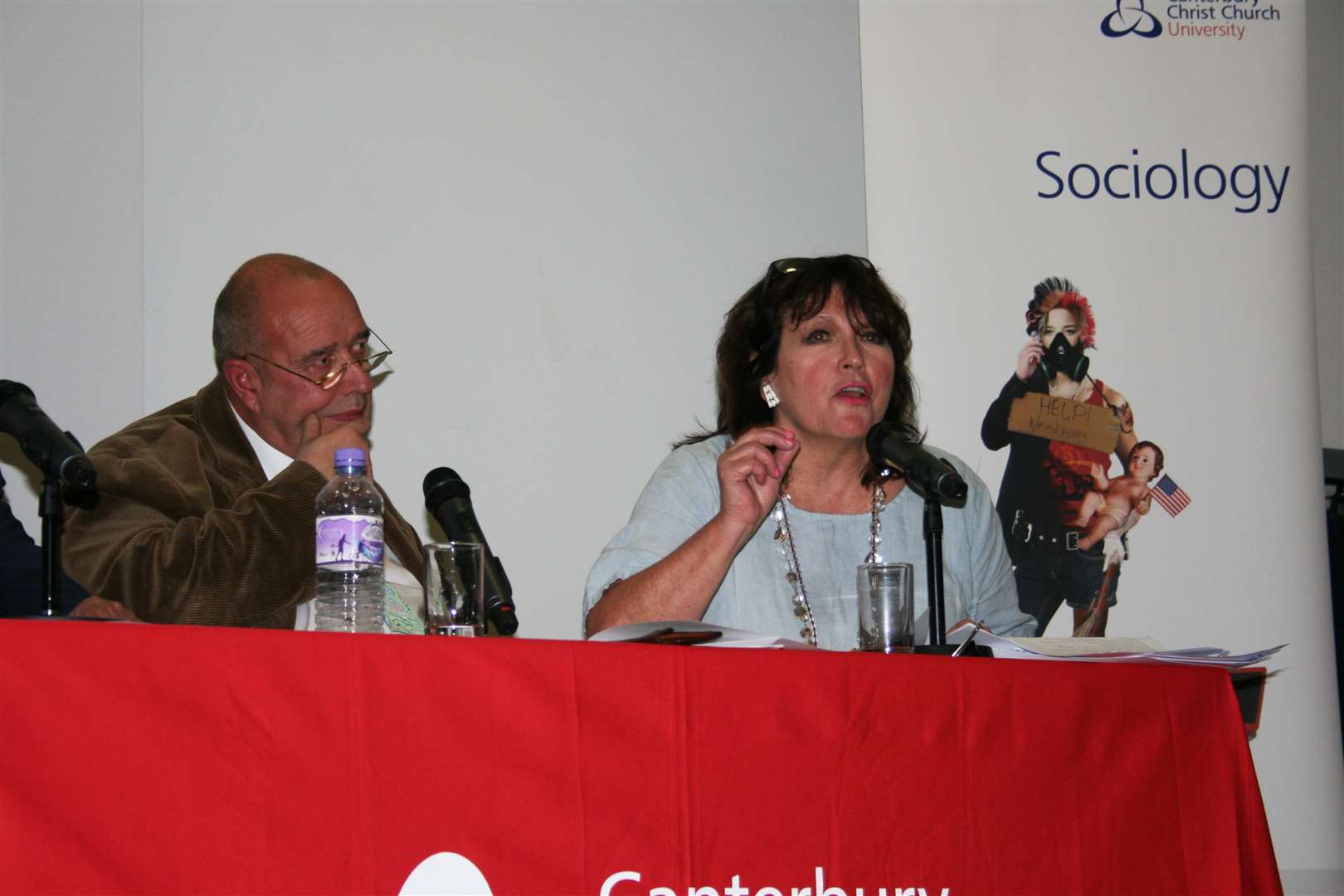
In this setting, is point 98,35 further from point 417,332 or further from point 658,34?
point 658,34

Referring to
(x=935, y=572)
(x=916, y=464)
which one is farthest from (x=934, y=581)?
(x=916, y=464)

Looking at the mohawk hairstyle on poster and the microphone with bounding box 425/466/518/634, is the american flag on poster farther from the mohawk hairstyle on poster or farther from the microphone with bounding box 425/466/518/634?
the microphone with bounding box 425/466/518/634

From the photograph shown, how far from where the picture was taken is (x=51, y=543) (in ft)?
5.22

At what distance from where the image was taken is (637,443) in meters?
3.32

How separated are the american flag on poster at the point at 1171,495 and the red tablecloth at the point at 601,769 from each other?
1.31m

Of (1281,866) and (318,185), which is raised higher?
(318,185)

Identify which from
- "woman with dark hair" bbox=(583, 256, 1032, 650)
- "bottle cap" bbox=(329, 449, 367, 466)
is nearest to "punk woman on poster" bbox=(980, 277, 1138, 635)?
"woman with dark hair" bbox=(583, 256, 1032, 650)

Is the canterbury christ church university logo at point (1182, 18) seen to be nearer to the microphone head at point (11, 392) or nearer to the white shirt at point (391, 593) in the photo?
the white shirt at point (391, 593)

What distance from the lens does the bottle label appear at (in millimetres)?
1584

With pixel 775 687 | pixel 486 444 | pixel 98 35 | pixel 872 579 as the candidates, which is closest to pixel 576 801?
pixel 775 687

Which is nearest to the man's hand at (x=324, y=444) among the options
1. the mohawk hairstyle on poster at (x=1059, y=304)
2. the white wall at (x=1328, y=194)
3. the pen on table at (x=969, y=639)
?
the pen on table at (x=969, y=639)

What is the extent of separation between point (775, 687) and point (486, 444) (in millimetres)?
1830

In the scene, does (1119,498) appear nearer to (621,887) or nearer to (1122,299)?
(1122,299)

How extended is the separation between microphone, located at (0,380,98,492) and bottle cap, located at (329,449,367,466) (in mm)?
301
